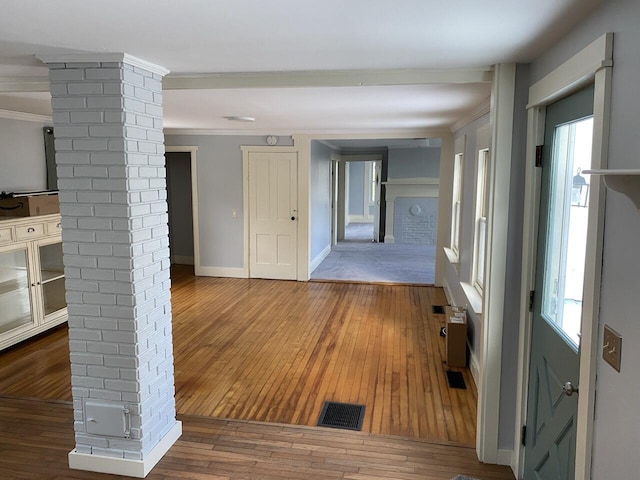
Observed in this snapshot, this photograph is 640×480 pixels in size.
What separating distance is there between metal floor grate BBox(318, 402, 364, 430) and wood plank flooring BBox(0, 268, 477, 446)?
55mm

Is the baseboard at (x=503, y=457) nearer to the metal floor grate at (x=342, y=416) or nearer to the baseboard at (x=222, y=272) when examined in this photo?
the metal floor grate at (x=342, y=416)

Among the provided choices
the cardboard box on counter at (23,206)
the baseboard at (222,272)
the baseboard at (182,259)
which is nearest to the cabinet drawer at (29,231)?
the cardboard box on counter at (23,206)

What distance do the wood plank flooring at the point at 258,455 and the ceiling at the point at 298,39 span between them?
2120 mm

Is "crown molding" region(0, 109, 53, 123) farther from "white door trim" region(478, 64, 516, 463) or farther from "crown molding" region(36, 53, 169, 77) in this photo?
"white door trim" region(478, 64, 516, 463)

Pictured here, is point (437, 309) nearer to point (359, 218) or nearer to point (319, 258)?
point (319, 258)

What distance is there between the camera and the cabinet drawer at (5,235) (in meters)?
4.02

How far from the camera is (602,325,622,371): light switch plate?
4.42ft

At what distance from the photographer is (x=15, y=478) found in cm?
249

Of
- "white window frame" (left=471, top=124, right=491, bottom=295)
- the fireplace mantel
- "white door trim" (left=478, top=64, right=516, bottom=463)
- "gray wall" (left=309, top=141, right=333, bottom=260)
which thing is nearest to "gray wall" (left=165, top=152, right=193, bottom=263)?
"gray wall" (left=309, top=141, right=333, bottom=260)

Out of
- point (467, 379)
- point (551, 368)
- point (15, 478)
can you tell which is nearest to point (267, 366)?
point (467, 379)

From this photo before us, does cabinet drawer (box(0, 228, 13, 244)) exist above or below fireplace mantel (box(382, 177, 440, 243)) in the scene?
below

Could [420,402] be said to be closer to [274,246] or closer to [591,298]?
[591,298]

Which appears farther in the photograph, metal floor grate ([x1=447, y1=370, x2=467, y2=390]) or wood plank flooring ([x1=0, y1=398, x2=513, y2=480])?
metal floor grate ([x1=447, y1=370, x2=467, y2=390])

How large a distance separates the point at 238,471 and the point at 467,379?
1.99 metres
